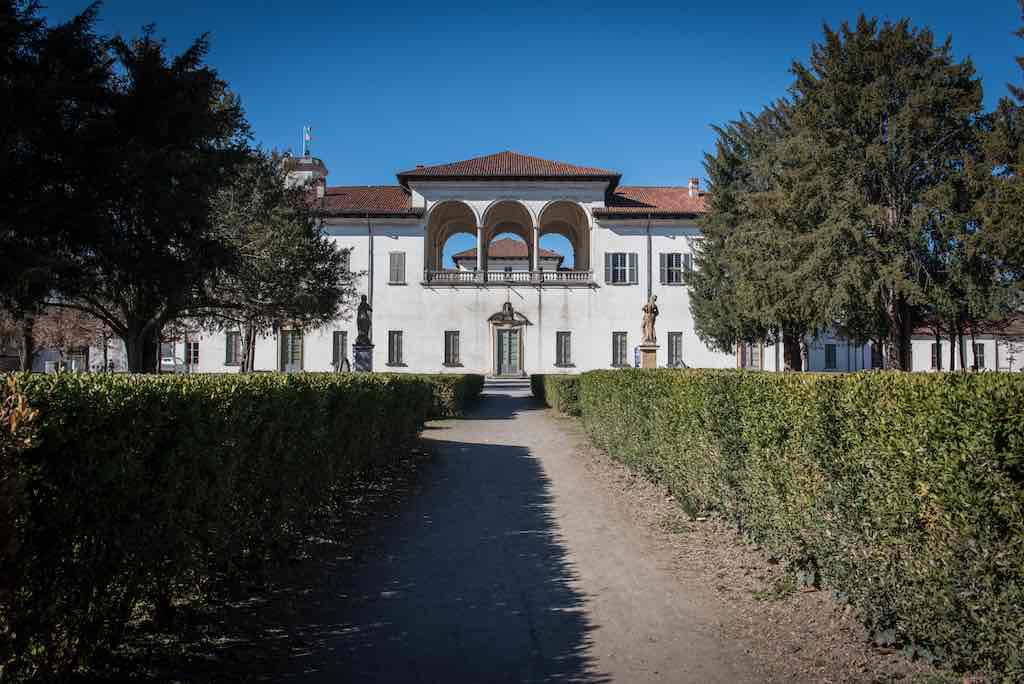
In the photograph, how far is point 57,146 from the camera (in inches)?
651

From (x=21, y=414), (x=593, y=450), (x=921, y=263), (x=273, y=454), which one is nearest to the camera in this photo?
(x=21, y=414)

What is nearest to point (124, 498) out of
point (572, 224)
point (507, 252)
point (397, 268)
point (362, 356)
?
point (362, 356)

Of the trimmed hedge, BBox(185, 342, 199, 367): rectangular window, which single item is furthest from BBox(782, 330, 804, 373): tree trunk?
BBox(185, 342, 199, 367): rectangular window

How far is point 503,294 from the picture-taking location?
40719 mm

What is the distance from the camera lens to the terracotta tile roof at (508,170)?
132ft

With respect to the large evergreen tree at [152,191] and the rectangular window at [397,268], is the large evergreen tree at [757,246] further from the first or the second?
the large evergreen tree at [152,191]

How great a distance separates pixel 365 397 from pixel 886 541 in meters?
6.59

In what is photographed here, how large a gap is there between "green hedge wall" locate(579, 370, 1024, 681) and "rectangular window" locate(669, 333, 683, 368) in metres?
35.1

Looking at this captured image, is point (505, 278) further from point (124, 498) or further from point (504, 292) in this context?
point (124, 498)

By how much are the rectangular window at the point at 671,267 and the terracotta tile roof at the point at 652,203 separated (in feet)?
8.16

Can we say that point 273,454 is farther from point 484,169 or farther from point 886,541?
point 484,169

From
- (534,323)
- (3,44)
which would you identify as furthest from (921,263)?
(3,44)

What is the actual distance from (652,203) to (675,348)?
373 inches

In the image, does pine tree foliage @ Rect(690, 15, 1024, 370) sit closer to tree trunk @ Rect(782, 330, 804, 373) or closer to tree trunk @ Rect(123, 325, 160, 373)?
tree trunk @ Rect(782, 330, 804, 373)
